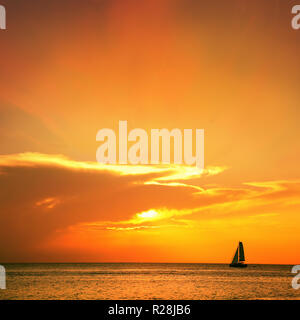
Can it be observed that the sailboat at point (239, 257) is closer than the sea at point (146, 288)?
No

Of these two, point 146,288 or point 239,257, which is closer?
point 146,288

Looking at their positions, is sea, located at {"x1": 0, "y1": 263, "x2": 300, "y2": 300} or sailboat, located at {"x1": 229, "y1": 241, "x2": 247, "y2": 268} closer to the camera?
sea, located at {"x1": 0, "y1": 263, "x2": 300, "y2": 300}
